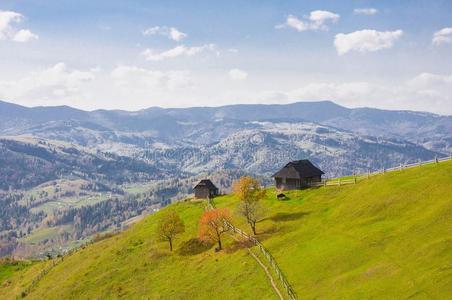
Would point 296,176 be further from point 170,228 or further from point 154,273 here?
point 154,273

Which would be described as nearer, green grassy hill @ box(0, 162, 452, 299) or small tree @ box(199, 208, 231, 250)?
green grassy hill @ box(0, 162, 452, 299)

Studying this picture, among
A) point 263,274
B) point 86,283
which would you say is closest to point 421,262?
point 263,274

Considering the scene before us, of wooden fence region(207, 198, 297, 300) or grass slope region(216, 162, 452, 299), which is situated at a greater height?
grass slope region(216, 162, 452, 299)

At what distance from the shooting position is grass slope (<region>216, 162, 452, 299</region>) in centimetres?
4819

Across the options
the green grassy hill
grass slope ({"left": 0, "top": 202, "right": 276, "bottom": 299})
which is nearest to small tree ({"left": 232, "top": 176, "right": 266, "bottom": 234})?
the green grassy hill

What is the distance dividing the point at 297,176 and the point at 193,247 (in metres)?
37.0

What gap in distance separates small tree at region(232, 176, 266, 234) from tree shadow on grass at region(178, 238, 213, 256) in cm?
1000

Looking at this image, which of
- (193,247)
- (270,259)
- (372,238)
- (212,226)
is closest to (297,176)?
(212,226)

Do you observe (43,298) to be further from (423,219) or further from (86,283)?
(423,219)

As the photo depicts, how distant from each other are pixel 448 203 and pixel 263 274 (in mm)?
29216

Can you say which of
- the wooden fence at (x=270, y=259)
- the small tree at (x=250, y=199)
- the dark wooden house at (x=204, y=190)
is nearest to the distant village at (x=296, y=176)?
the small tree at (x=250, y=199)

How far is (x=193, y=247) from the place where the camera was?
9588cm

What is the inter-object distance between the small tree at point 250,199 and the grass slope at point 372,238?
3.52m

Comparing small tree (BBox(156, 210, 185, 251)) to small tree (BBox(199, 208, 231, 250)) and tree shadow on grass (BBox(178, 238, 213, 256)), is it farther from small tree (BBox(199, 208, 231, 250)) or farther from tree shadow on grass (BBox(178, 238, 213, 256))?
small tree (BBox(199, 208, 231, 250))
